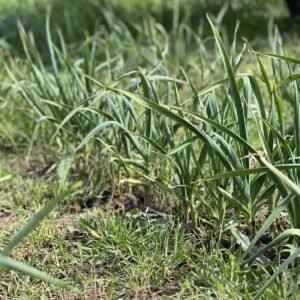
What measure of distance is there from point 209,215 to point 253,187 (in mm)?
213

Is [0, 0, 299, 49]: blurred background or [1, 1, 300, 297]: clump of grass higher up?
[1, 1, 300, 297]: clump of grass

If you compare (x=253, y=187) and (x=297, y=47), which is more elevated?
(x=253, y=187)

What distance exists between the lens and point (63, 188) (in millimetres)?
2559

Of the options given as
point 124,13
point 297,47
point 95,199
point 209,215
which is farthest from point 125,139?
point 124,13

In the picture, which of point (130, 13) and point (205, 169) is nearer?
point (205, 169)

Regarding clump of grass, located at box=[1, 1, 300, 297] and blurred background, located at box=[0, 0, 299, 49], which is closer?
clump of grass, located at box=[1, 1, 300, 297]

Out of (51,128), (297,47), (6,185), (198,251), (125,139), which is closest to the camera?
(198,251)

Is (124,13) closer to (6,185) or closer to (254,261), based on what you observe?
(6,185)

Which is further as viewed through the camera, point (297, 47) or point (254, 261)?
point (297, 47)

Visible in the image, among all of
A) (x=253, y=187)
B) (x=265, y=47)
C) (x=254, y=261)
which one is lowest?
(x=265, y=47)

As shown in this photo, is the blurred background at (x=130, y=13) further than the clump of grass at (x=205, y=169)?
Yes

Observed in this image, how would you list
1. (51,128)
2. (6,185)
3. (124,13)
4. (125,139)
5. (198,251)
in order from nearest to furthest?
(198,251) → (125,139) → (6,185) → (51,128) → (124,13)

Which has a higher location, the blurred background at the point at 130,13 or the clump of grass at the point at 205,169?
the clump of grass at the point at 205,169

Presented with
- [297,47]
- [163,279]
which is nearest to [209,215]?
[163,279]
